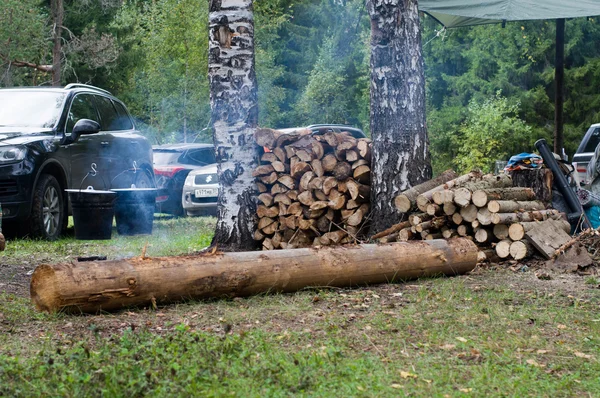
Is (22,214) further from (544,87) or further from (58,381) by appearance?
(544,87)

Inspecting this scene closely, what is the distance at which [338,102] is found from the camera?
1416 inches

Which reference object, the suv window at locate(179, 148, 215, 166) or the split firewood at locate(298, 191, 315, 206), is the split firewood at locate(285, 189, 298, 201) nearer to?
the split firewood at locate(298, 191, 315, 206)

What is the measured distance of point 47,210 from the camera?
10703 mm

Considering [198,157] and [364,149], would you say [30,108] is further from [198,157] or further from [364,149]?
[198,157]

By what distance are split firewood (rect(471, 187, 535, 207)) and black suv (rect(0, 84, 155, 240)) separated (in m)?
5.37

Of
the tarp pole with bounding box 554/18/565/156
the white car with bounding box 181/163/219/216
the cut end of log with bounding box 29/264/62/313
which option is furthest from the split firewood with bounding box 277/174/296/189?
the tarp pole with bounding box 554/18/565/156

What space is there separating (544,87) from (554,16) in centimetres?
1947

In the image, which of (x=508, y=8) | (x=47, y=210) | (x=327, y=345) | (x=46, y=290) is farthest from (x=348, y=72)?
(x=327, y=345)

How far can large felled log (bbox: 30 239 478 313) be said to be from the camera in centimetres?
561

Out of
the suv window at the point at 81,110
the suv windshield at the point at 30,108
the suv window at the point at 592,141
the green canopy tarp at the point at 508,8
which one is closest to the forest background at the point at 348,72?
the suv window at the point at 592,141

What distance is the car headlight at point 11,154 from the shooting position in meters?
10.0

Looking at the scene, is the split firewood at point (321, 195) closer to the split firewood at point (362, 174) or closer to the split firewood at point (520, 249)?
the split firewood at point (362, 174)

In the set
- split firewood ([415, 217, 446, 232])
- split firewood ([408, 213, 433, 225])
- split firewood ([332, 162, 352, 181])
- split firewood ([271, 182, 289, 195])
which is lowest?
split firewood ([415, 217, 446, 232])

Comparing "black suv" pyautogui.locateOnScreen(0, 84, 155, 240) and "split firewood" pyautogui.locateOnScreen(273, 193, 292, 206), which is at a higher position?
"black suv" pyautogui.locateOnScreen(0, 84, 155, 240)
